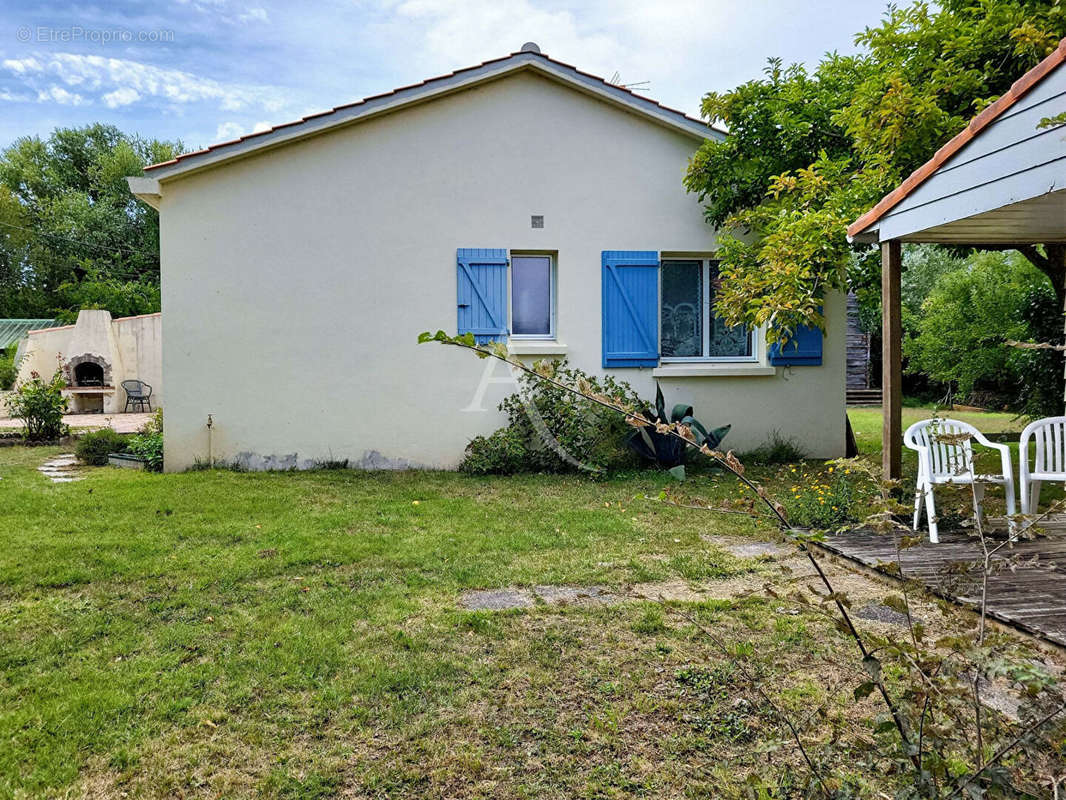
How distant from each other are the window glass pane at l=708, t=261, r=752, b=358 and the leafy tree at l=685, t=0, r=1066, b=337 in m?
0.70

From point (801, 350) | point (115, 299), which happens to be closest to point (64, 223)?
point (115, 299)

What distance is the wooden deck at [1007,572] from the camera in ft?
9.40

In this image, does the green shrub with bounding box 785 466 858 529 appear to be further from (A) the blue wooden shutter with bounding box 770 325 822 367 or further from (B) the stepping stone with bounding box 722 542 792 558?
(A) the blue wooden shutter with bounding box 770 325 822 367

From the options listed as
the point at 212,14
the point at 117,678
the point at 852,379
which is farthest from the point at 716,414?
the point at 852,379

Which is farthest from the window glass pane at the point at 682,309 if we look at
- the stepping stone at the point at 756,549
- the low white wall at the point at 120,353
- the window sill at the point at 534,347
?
the low white wall at the point at 120,353

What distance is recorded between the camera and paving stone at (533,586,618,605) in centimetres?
348

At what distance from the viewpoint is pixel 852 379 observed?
65.3 ft

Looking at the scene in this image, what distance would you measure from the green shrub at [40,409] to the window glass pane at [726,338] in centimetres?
990

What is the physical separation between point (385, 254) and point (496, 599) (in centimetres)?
511

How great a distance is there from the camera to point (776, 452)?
7941 mm

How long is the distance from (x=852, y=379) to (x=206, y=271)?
60.3 feet

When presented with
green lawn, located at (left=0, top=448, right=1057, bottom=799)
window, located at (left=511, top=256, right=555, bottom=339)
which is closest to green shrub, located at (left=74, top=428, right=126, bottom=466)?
green lawn, located at (left=0, top=448, right=1057, bottom=799)

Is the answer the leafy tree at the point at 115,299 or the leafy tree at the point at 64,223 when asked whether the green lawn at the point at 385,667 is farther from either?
the leafy tree at the point at 64,223

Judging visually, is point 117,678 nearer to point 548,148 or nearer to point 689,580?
point 689,580
